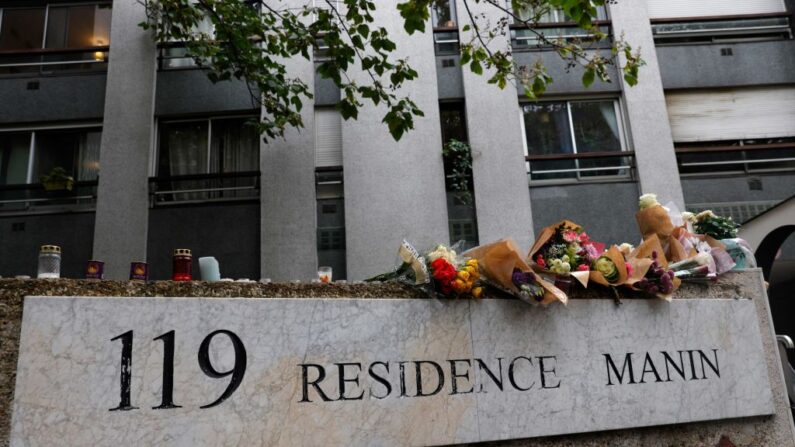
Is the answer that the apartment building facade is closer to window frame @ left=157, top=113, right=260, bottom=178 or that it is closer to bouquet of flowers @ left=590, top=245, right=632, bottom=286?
window frame @ left=157, top=113, right=260, bottom=178

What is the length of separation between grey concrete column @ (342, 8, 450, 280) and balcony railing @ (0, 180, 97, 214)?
4.93 meters

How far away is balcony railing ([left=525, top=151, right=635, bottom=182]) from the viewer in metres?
10.8

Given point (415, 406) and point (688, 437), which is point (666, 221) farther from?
point (415, 406)

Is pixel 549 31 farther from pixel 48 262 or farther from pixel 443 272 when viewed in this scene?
pixel 48 262

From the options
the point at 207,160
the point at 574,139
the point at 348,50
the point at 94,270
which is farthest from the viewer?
the point at 574,139

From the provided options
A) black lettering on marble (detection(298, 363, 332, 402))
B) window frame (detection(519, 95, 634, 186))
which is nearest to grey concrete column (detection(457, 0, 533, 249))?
window frame (detection(519, 95, 634, 186))

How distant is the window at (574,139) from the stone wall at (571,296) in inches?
237

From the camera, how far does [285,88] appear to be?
28.1 feet

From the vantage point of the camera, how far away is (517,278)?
393cm

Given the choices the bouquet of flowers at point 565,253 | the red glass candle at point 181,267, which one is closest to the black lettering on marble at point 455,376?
the bouquet of flowers at point 565,253

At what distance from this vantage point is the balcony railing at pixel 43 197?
10.6m

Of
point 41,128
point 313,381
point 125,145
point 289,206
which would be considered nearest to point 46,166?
point 41,128

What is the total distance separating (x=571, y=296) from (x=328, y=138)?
745cm

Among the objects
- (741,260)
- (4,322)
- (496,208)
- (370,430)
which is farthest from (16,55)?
(741,260)
